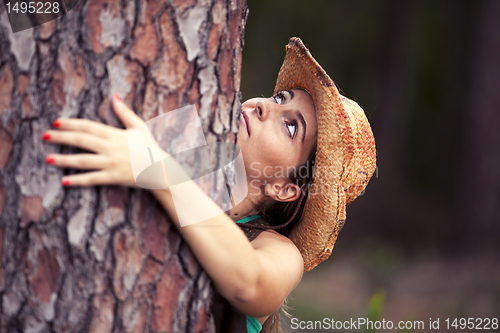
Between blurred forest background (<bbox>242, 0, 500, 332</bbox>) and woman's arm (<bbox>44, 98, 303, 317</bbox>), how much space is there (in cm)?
317

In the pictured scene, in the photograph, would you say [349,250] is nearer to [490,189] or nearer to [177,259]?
[490,189]

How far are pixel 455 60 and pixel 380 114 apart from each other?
155cm

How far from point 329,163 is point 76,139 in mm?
1001

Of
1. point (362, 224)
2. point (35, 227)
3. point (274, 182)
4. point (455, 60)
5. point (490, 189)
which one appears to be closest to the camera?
point (35, 227)

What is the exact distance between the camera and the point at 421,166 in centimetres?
692

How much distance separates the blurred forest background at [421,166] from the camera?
16.2 feet

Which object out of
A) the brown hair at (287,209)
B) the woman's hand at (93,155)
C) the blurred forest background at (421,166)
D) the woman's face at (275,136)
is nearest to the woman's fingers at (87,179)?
the woman's hand at (93,155)

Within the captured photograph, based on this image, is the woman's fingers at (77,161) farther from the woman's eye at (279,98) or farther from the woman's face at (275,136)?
the woman's eye at (279,98)

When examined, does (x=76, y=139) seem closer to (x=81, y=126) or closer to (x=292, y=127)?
(x=81, y=126)

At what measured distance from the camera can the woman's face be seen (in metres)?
1.68

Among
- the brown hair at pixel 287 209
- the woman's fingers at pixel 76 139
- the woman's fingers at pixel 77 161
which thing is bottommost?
the brown hair at pixel 287 209

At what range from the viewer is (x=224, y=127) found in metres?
1.12

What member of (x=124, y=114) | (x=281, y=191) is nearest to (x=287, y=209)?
(x=281, y=191)

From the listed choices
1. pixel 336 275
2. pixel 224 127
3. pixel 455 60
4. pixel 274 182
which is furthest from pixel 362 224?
pixel 224 127
